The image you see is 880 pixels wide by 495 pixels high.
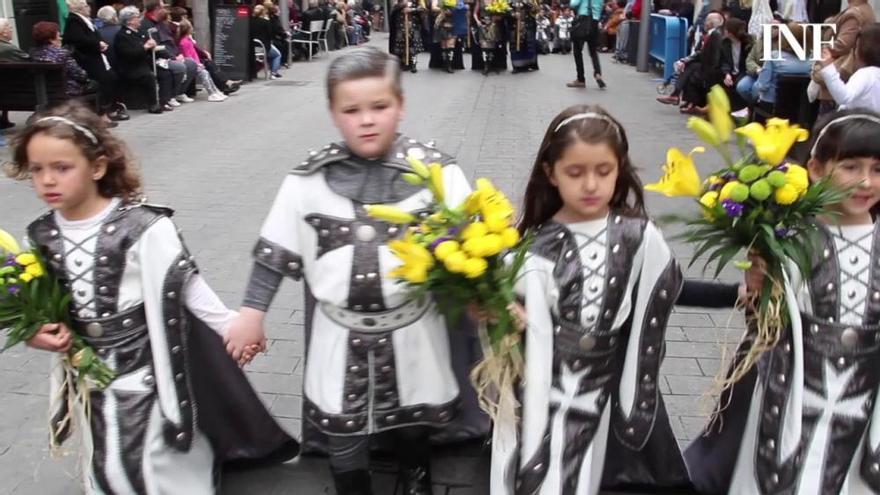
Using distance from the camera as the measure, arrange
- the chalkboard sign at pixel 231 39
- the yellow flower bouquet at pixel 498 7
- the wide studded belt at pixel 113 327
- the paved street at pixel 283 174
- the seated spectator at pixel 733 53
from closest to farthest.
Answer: the wide studded belt at pixel 113 327 → the paved street at pixel 283 174 → the seated spectator at pixel 733 53 → the chalkboard sign at pixel 231 39 → the yellow flower bouquet at pixel 498 7

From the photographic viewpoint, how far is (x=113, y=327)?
267 cm

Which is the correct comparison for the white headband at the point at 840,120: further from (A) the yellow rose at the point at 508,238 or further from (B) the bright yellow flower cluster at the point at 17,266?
(B) the bright yellow flower cluster at the point at 17,266

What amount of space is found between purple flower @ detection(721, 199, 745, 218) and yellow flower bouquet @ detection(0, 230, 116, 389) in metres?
1.87

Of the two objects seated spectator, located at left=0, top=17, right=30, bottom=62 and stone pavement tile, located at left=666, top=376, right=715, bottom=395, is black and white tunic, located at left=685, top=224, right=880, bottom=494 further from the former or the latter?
seated spectator, located at left=0, top=17, right=30, bottom=62

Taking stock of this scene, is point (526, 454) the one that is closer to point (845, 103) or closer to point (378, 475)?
point (378, 475)

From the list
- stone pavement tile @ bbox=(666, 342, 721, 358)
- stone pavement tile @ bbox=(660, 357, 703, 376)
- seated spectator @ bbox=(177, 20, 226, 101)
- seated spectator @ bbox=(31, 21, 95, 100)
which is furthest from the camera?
seated spectator @ bbox=(177, 20, 226, 101)

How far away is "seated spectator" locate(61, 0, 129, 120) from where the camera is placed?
10.9 metres

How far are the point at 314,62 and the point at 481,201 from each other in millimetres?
19244

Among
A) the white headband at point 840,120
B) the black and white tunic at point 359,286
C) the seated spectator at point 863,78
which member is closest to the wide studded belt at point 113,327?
the black and white tunic at point 359,286

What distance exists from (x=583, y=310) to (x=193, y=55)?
12271 mm

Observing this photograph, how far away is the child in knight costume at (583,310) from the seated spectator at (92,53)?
952 centimetres

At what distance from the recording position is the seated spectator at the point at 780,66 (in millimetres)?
9000
